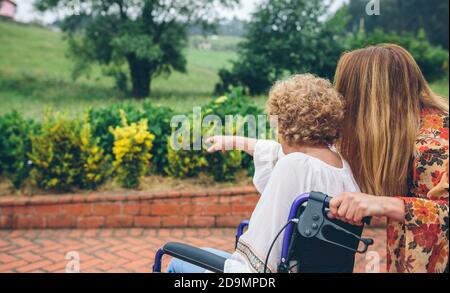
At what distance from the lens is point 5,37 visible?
1734 centimetres

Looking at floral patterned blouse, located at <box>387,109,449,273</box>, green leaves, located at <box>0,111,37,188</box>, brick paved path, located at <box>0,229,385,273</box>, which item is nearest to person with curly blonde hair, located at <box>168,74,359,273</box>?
floral patterned blouse, located at <box>387,109,449,273</box>

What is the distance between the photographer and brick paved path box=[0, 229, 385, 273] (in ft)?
12.0

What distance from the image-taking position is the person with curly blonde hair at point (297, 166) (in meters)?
1.58

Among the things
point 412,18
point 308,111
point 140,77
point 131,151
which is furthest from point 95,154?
point 412,18

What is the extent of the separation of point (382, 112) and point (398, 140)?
11 cm

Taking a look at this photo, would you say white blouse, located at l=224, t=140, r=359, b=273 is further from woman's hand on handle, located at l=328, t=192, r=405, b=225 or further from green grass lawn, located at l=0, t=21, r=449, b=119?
green grass lawn, located at l=0, t=21, r=449, b=119

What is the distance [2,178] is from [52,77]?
1079cm

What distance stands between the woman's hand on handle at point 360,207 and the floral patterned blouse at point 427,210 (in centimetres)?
9

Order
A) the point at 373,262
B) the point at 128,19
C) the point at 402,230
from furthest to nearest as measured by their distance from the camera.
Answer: the point at 128,19
the point at 373,262
the point at 402,230

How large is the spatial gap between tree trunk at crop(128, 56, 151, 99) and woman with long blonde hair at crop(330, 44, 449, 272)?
1167 centimetres

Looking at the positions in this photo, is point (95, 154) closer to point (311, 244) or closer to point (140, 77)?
point (311, 244)

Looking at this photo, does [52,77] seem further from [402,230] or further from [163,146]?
[402,230]

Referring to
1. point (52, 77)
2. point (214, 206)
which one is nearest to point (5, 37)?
point (52, 77)

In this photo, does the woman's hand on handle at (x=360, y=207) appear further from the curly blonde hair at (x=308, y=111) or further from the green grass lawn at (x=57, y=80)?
the green grass lawn at (x=57, y=80)
